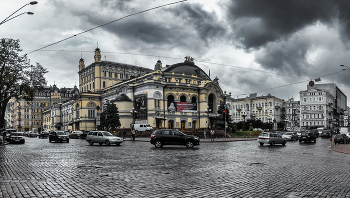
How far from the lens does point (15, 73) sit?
38.0m

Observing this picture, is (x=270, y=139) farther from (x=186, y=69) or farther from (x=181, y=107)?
(x=186, y=69)

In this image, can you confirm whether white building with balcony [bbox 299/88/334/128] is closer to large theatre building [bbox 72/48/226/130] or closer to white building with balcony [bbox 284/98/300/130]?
white building with balcony [bbox 284/98/300/130]

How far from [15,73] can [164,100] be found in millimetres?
39033

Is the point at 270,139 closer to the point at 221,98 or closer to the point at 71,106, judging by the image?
the point at 221,98

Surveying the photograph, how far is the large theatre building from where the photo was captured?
70438 millimetres

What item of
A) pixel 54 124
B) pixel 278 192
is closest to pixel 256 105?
pixel 54 124

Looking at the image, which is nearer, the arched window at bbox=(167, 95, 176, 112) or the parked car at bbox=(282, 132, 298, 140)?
the parked car at bbox=(282, 132, 298, 140)

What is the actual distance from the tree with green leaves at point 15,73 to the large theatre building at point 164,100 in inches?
1084

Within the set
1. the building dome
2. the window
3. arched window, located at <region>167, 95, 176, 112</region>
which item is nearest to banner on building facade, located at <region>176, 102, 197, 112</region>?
arched window, located at <region>167, 95, 176, 112</region>

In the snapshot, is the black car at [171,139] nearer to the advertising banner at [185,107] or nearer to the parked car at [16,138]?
the parked car at [16,138]

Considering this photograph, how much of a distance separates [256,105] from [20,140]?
9439cm

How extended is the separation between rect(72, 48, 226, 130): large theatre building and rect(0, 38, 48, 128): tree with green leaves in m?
27.5

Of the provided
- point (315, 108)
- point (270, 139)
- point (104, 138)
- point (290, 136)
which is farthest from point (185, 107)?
point (315, 108)

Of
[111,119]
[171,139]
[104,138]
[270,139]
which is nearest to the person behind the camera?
[171,139]
